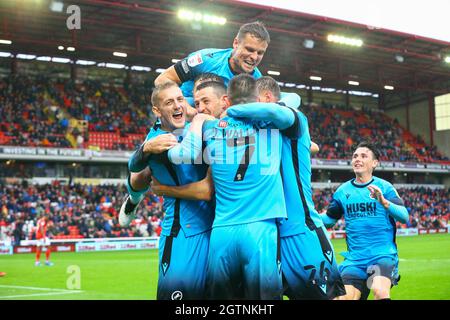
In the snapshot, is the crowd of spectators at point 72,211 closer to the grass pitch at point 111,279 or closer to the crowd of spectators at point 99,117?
the crowd of spectators at point 99,117

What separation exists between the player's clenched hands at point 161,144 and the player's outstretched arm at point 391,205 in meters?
2.96

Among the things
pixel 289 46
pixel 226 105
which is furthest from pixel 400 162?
pixel 226 105

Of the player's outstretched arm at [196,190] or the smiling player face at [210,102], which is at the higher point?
the smiling player face at [210,102]

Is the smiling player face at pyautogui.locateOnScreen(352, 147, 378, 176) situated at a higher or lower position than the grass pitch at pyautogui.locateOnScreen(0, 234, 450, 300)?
higher

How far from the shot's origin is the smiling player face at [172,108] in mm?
4793

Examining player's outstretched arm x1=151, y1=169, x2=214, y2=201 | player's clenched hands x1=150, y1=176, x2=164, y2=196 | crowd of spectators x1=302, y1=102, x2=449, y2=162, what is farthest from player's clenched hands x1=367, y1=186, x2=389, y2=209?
crowd of spectators x1=302, y1=102, x2=449, y2=162

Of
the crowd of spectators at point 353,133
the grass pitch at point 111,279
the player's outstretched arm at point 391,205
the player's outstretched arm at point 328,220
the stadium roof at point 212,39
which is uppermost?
the stadium roof at point 212,39

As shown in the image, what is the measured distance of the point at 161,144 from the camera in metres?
4.43

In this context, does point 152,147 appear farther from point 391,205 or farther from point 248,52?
point 391,205

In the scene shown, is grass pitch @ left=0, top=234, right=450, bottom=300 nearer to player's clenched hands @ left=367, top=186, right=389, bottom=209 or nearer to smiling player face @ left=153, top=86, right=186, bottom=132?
player's clenched hands @ left=367, top=186, right=389, bottom=209

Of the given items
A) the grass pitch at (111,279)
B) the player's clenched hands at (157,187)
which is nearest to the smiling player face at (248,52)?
the player's clenched hands at (157,187)

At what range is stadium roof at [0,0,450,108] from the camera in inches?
1214

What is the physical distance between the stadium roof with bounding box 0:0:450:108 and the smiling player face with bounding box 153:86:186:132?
84.1ft
